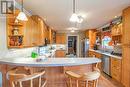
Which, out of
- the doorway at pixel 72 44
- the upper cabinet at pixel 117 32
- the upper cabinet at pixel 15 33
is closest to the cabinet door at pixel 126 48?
the upper cabinet at pixel 117 32

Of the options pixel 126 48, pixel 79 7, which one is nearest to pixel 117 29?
pixel 126 48

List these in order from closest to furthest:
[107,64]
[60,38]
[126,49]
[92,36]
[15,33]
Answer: [15,33] → [126,49] → [107,64] → [92,36] → [60,38]

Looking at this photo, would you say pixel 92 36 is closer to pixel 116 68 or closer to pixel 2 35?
pixel 116 68

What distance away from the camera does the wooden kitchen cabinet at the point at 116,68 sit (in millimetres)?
5102

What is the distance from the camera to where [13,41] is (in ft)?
12.8

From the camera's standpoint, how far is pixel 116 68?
539 centimetres

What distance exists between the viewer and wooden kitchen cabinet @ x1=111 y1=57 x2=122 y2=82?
5.10m

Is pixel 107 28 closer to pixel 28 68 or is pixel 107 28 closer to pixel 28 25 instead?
pixel 28 25

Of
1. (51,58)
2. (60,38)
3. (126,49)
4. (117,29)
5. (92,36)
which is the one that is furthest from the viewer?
(60,38)

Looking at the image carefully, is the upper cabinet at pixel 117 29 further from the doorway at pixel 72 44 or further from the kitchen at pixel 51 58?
the doorway at pixel 72 44

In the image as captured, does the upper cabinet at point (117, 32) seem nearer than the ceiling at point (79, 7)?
No

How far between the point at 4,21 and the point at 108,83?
376 cm

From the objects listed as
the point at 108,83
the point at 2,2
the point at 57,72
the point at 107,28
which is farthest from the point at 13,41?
the point at 107,28

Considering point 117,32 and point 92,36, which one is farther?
point 92,36
